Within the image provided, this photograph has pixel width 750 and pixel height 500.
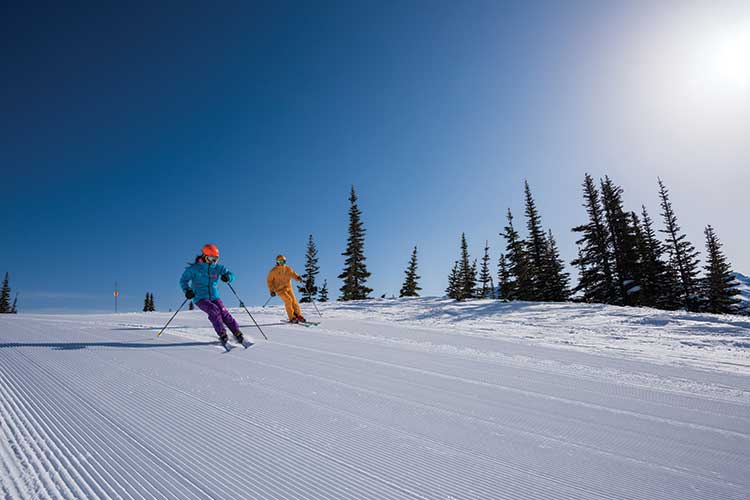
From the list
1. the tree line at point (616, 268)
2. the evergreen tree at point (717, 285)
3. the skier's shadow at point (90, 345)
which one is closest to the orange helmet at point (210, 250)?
Result: the skier's shadow at point (90, 345)

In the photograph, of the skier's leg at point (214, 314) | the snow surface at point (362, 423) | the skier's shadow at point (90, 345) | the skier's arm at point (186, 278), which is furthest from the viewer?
the skier's arm at point (186, 278)

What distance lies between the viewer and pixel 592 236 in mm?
30125

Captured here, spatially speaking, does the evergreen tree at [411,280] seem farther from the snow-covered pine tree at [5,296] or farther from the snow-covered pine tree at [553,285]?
the snow-covered pine tree at [5,296]

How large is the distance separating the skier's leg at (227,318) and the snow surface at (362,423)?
1.75 feet

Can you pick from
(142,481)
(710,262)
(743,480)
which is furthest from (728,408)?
(710,262)

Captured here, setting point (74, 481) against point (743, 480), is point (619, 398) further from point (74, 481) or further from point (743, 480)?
point (74, 481)

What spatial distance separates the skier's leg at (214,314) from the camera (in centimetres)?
561

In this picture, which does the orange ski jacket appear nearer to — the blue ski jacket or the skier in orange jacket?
the skier in orange jacket

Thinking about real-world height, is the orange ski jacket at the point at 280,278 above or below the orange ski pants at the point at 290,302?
above

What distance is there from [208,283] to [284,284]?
3.37m

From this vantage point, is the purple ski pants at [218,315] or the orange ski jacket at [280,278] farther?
the orange ski jacket at [280,278]

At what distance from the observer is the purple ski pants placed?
5641 millimetres

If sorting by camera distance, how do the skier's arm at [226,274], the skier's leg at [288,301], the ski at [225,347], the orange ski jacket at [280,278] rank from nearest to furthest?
1. the ski at [225,347]
2. the skier's arm at [226,274]
3. the skier's leg at [288,301]
4. the orange ski jacket at [280,278]

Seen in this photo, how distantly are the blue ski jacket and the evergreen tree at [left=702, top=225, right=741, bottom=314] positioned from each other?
38851 mm
